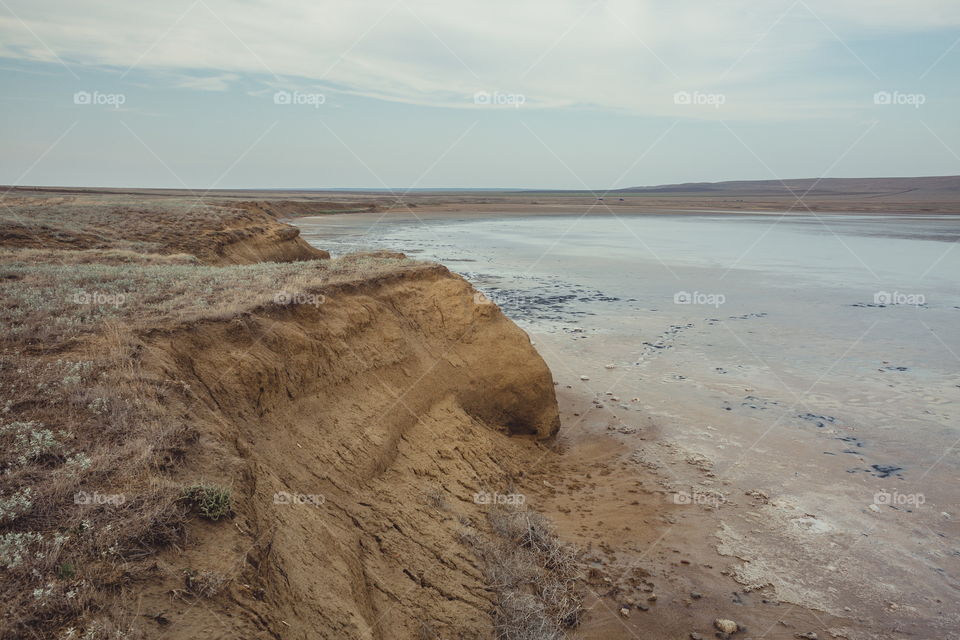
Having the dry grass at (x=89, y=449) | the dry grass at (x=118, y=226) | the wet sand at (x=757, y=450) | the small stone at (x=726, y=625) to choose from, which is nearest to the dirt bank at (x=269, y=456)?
the dry grass at (x=89, y=449)

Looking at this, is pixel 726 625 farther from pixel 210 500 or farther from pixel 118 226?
pixel 118 226

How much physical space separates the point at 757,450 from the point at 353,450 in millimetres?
8033

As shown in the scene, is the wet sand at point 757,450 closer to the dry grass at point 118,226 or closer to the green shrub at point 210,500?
the green shrub at point 210,500

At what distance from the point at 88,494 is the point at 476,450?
20.3 ft

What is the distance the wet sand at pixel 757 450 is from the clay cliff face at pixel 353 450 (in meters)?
1.65

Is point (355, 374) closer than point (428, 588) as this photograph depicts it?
No

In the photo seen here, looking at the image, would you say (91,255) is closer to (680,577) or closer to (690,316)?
(680,577)

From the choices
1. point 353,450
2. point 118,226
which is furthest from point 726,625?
point 118,226

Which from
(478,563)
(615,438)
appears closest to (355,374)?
(478,563)

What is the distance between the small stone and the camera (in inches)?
270

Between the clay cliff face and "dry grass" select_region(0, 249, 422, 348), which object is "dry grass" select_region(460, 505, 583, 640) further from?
"dry grass" select_region(0, 249, 422, 348)

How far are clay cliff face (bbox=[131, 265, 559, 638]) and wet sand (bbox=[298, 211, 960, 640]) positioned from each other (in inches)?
64.9

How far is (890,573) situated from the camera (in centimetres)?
792

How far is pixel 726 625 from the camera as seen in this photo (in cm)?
691
